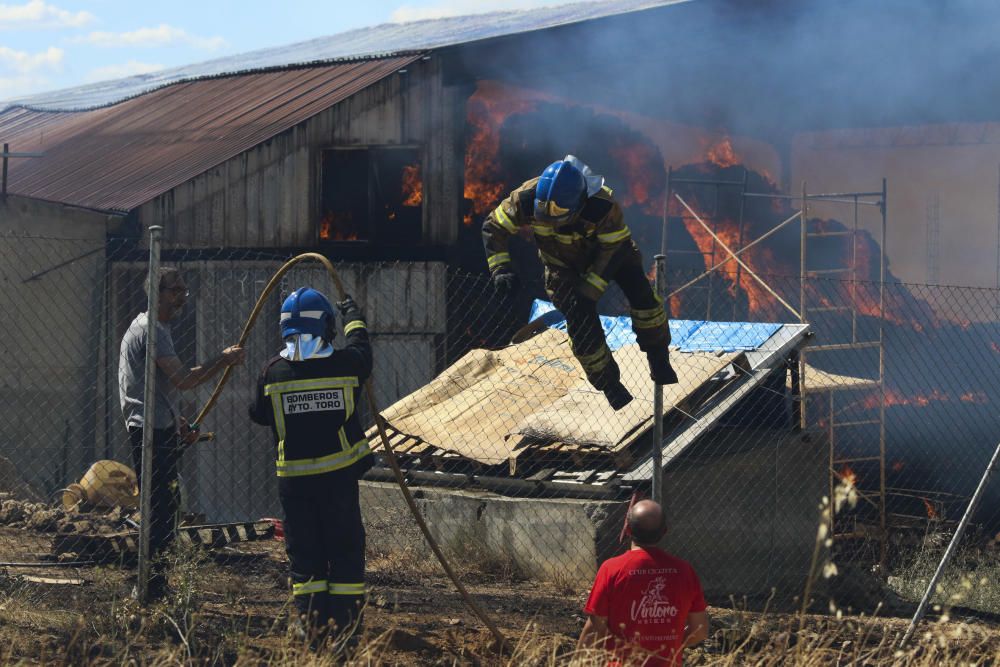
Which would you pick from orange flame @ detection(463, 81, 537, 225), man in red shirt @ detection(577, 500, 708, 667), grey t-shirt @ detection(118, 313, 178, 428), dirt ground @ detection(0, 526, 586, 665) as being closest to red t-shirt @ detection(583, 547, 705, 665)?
man in red shirt @ detection(577, 500, 708, 667)

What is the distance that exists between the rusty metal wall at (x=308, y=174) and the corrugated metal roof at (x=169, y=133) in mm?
177

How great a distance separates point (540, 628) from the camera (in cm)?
771

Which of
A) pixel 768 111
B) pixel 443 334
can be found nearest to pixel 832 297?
pixel 768 111

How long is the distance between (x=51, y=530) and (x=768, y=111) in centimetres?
1509

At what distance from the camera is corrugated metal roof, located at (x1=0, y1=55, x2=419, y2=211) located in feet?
50.5

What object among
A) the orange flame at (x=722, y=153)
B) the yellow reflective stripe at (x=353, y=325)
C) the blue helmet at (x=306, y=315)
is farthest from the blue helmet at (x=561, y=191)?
the orange flame at (x=722, y=153)

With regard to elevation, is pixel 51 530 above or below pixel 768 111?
below

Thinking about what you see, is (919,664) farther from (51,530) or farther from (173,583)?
(51,530)

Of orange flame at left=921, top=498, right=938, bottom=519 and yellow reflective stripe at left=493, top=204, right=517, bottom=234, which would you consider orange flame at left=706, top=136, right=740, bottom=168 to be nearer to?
orange flame at left=921, top=498, right=938, bottom=519

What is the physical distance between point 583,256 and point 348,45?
2120 cm

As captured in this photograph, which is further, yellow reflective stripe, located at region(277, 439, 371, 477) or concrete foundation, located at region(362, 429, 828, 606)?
concrete foundation, located at region(362, 429, 828, 606)

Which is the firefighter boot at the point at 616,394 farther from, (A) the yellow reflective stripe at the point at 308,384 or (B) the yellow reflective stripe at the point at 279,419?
(B) the yellow reflective stripe at the point at 279,419

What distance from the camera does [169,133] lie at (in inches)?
704

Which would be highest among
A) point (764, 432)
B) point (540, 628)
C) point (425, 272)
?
point (425, 272)
